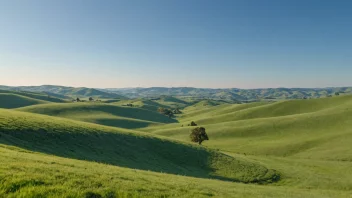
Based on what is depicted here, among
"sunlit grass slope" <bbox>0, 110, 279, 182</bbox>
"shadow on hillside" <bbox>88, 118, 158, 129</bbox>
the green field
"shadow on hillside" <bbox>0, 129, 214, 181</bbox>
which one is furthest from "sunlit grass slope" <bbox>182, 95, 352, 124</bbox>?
"shadow on hillside" <bbox>0, 129, 214, 181</bbox>

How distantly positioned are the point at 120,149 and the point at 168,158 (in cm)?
1167

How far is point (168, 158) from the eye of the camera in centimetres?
5631

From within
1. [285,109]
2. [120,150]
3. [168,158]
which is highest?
[285,109]

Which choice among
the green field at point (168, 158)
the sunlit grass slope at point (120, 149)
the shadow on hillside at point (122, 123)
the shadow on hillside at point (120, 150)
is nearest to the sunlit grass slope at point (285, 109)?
the green field at point (168, 158)

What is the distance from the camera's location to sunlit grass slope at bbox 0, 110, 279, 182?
1476 inches

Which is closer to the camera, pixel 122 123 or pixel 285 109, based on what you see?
pixel 122 123

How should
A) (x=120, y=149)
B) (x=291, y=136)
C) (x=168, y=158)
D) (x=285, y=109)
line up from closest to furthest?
(x=120, y=149) → (x=168, y=158) → (x=291, y=136) → (x=285, y=109)

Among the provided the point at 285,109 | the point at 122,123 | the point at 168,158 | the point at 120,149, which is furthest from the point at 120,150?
the point at 285,109

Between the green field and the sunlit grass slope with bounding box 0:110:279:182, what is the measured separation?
180mm

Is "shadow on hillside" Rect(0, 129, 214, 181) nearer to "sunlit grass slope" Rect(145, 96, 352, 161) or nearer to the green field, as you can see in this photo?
the green field

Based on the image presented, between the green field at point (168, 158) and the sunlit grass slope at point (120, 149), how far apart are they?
0.18 metres

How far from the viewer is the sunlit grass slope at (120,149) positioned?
37.5m

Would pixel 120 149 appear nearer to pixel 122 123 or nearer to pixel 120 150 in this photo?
pixel 120 150

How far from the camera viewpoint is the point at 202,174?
50.4m
